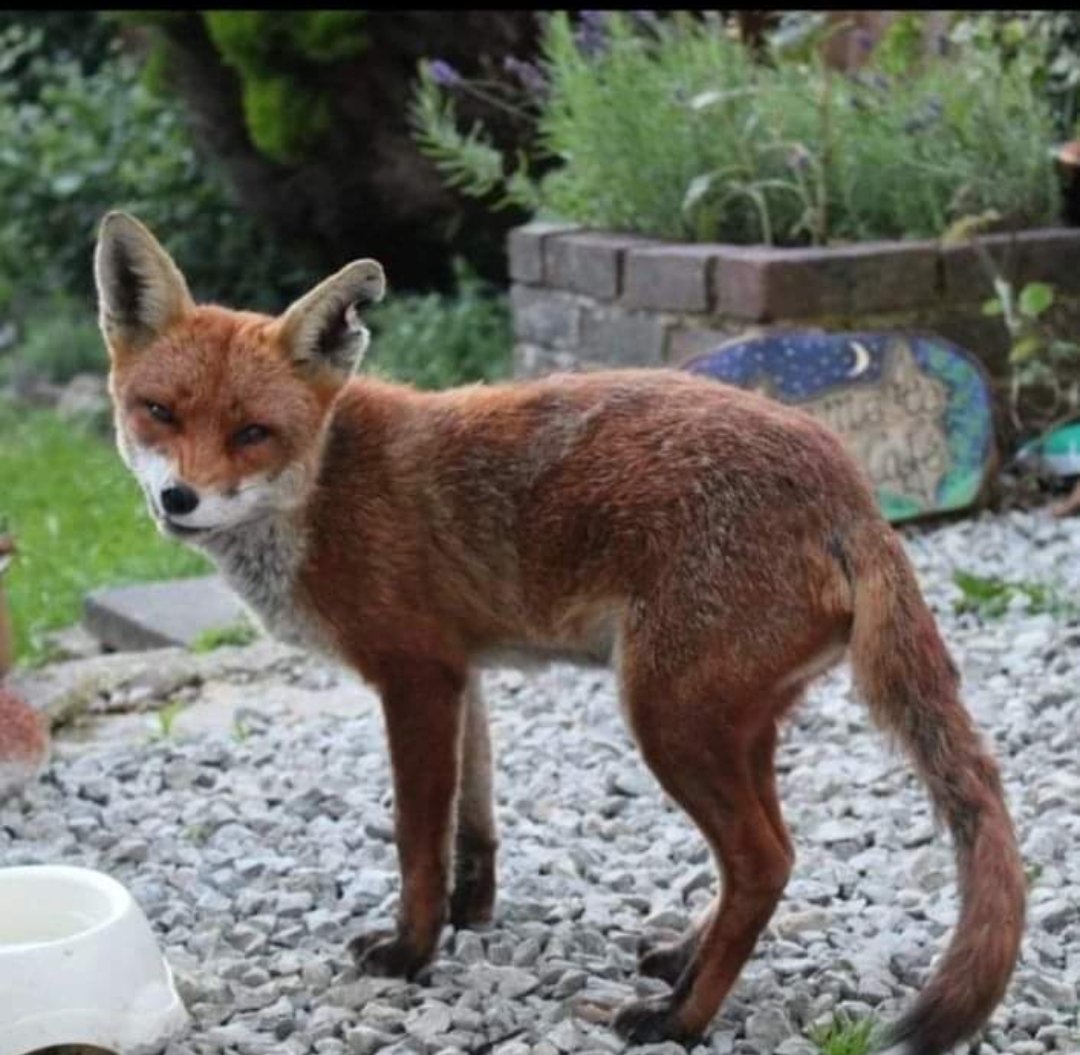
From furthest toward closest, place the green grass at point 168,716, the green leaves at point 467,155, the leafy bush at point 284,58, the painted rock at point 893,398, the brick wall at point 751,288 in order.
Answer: the leafy bush at point 284,58 < the green leaves at point 467,155 < the brick wall at point 751,288 < the painted rock at point 893,398 < the green grass at point 168,716

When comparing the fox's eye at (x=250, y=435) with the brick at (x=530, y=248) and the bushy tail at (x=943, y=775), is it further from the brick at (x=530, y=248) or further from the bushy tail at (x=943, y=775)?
the brick at (x=530, y=248)

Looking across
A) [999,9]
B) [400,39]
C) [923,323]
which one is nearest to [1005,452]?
[923,323]

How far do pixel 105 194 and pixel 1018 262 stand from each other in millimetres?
6909

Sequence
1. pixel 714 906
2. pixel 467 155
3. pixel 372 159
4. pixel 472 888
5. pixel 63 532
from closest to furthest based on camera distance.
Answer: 1. pixel 714 906
2. pixel 472 888
3. pixel 467 155
4. pixel 63 532
5. pixel 372 159

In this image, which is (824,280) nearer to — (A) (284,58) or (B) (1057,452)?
(B) (1057,452)

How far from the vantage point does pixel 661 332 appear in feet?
25.1

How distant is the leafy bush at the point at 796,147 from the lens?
7793mm

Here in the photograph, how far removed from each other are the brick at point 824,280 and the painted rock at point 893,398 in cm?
14

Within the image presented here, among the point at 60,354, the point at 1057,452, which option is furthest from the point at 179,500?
the point at 60,354

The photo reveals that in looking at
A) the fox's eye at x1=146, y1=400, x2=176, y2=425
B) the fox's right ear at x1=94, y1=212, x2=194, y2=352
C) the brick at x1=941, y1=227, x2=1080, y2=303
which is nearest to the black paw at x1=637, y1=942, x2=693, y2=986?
the fox's eye at x1=146, y1=400, x2=176, y2=425

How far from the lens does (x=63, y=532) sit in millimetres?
9203

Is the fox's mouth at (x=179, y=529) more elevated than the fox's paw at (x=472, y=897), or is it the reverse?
the fox's mouth at (x=179, y=529)

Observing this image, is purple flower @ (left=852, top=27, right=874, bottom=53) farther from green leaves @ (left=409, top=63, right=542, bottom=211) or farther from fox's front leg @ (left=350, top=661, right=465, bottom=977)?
fox's front leg @ (left=350, top=661, right=465, bottom=977)

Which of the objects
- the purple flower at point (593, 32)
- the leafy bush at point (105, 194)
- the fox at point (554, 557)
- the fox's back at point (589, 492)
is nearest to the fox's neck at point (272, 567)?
the fox at point (554, 557)
